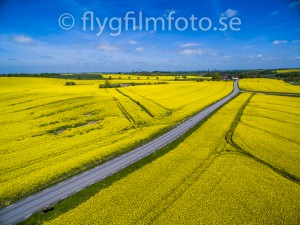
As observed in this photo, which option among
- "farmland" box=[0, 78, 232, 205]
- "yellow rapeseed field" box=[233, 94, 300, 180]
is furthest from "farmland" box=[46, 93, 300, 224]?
"farmland" box=[0, 78, 232, 205]

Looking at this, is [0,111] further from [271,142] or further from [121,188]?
[271,142]

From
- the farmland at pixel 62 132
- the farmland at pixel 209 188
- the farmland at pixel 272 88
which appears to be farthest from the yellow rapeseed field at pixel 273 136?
the farmland at pixel 272 88

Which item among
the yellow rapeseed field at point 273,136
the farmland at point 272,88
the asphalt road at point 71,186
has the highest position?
the yellow rapeseed field at point 273,136

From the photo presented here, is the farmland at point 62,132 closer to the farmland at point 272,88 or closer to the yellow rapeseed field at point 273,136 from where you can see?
the yellow rapeseed field at point 273,136

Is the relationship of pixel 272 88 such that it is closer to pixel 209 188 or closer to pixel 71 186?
pixel 209 188

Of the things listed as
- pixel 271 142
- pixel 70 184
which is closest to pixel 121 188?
pixel 70 184
